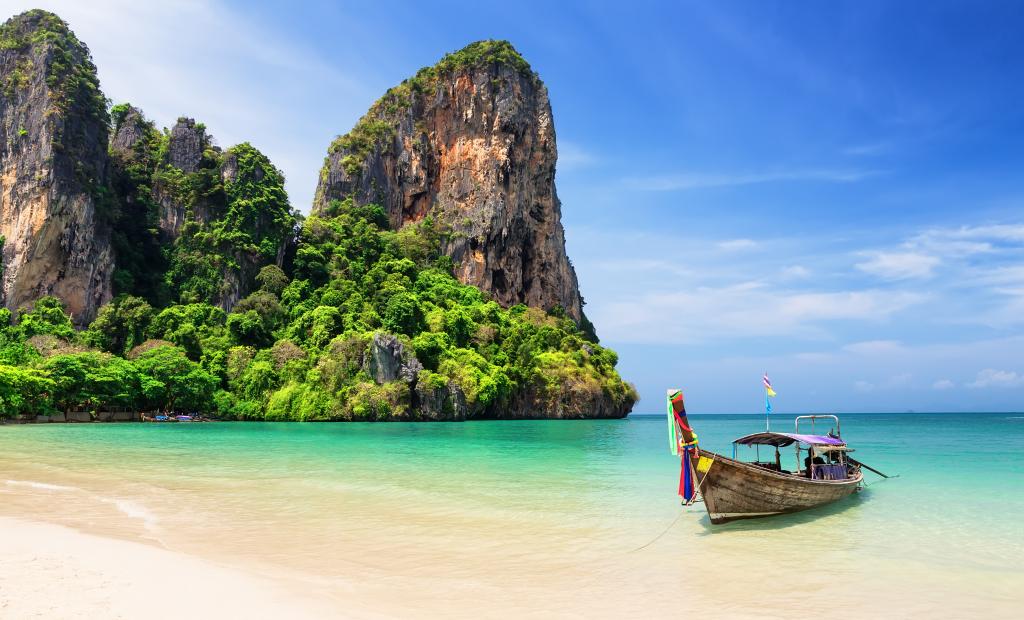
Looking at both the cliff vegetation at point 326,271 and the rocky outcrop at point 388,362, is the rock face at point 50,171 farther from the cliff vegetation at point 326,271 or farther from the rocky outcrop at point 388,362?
the rocky outcrop at point 388,362

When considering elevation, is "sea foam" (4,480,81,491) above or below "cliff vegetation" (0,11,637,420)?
below

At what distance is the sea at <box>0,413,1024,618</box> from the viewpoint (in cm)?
771

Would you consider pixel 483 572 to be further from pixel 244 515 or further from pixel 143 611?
pixel 244 515

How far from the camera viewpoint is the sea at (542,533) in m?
7.71

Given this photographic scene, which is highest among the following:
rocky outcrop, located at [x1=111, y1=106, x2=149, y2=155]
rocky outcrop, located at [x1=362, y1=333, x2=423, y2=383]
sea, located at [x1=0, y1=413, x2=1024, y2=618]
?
rocky outcrop, located at [x1=111, y1=106, x2=149, y2=155]

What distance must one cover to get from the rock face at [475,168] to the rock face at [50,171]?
27.3 meters

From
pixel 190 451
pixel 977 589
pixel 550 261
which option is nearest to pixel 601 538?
pixel 977 589

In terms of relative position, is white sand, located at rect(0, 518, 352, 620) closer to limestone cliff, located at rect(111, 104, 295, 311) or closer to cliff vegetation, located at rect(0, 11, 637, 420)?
cliff vegetation, located at rect(0, 11, 637, 420)

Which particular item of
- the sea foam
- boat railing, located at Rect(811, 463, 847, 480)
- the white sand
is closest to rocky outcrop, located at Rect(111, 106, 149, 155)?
the sea foam

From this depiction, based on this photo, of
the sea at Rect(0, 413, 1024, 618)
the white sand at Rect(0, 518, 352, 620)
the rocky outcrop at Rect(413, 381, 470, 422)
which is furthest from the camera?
the rocky outcrop at Rect(413, 381, 470, 422)

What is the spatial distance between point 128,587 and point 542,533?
6.29 m

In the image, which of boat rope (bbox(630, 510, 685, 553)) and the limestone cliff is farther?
the limestone cliff

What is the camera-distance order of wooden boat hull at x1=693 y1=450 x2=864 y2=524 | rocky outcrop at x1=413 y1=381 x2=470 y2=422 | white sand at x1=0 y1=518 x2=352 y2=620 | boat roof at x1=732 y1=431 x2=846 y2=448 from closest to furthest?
white sand at x1=0 y1=518 x2=352 y2=620 → wooden boat hull at x1=693 y1=450 x2=864 y2=524 → boat roof at x1=732 y1=431 x2=846 y2=448 → rocky outcrop at x1=413 y1=381 x2=470 y2=422

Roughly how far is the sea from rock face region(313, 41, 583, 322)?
61.3 meters
